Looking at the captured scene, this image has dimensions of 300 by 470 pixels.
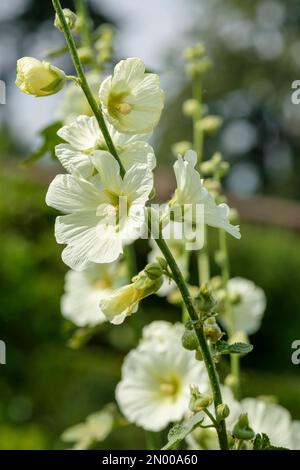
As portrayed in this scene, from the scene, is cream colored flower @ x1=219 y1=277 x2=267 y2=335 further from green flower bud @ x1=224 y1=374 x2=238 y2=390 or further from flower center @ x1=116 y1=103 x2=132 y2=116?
flower center @ x1=116 y1=103 x2=132 y2=116

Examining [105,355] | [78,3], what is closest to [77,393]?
[105,355]

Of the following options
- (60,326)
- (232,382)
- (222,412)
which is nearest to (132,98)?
(222,412)

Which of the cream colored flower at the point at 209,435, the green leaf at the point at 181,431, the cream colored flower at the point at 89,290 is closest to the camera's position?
the green leaf at the point at 181,431

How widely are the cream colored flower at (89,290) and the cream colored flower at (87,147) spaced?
43 cm

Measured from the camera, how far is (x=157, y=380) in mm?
931

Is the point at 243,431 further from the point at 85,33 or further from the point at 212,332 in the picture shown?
the point at 85,33

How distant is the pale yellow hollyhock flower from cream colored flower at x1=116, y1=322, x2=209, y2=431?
333 mm

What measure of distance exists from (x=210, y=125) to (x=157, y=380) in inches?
15.1

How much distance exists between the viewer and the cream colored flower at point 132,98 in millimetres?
622

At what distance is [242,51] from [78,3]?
15.0 metres

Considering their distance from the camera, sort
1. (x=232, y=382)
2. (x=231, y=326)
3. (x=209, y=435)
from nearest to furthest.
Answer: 1. (x=209, y=435)
2. (x=232, y=382)
3. (x=231, y=326)

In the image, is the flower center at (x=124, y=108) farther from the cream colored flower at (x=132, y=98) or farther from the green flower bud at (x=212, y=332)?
the green flower bud at (x=212, y=332)

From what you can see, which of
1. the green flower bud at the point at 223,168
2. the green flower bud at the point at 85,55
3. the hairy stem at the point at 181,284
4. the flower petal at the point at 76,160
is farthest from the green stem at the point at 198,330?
the green flower bud at the point at 85,55


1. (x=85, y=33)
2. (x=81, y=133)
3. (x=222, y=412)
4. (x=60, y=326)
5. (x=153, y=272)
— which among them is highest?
(x=85, y=33)
